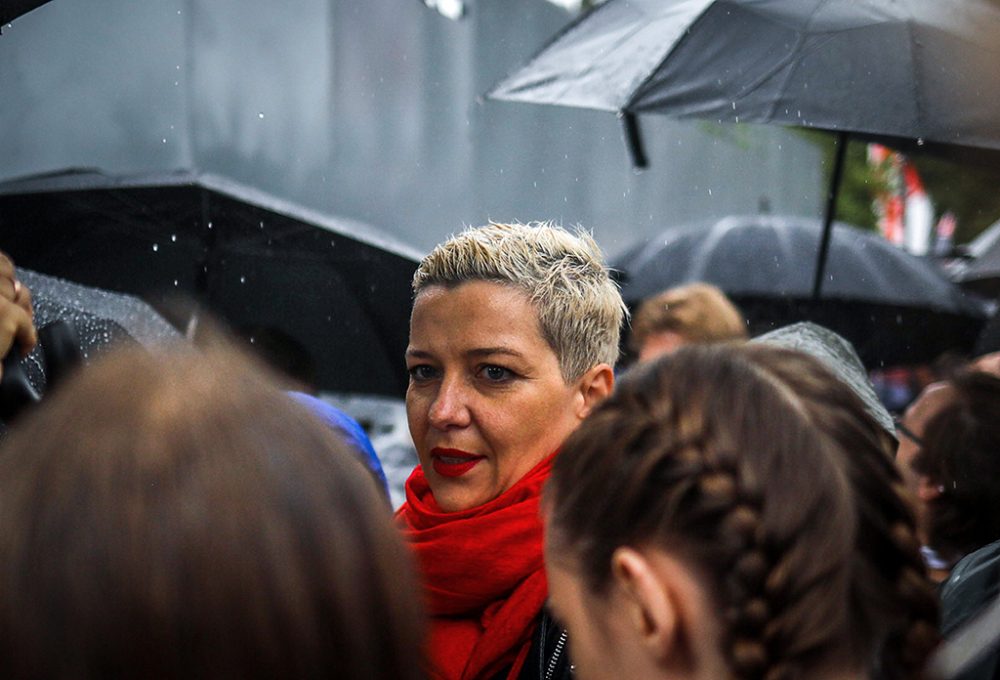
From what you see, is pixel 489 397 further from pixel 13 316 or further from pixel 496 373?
pixel 13 316

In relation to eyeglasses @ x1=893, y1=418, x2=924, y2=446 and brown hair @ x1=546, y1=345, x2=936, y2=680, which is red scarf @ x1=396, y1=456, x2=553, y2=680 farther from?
eyeglasses @ x1=893, y1=418, x2=924, y2=446

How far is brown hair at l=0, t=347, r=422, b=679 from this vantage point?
81 cm

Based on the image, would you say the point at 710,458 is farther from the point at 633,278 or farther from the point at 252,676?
the point at 633,278

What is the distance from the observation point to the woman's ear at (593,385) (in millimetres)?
2193

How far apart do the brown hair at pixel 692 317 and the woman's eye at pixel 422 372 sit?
2095mm

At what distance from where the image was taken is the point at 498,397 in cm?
213

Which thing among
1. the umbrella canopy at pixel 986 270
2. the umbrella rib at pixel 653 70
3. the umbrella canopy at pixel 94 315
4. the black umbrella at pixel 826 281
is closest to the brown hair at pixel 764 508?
the umbrella canopy at pixel 94 315

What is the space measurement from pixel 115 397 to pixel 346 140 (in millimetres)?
5993

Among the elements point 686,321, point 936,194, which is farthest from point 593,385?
point 936,194

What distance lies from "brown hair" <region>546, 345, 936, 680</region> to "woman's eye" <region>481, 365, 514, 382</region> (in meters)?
0.88

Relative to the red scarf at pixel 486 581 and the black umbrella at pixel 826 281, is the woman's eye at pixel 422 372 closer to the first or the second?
the red scarf at pixel 486 581

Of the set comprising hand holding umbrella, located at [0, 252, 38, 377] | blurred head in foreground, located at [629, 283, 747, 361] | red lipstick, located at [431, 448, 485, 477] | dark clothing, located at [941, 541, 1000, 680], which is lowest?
blurred head in foreground, located at [629, 283, 747, 361]

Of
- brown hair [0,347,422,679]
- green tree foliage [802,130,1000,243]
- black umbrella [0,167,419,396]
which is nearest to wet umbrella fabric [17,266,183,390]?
black umbrella [0,167,419,396]

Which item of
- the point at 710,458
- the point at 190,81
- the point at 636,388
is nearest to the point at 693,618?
the point at 710,458
